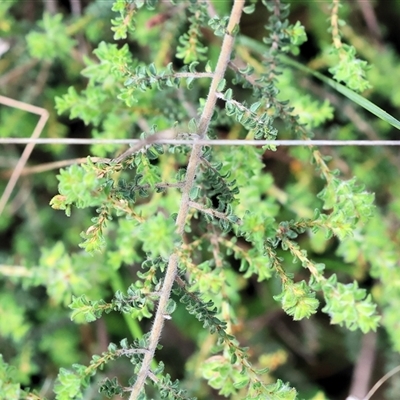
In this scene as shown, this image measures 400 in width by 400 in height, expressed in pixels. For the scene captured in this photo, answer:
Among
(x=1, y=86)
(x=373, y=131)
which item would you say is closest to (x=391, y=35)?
(x=373, y=131)

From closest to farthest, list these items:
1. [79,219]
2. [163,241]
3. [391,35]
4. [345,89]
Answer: [163,241], [345,89], [79,219], [391,35]

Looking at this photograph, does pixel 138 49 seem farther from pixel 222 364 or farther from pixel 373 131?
pixel 222 364

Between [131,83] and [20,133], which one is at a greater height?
[20,133]

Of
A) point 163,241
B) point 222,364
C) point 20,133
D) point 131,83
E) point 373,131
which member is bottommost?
point 222,364

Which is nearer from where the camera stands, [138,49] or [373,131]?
[373,131]

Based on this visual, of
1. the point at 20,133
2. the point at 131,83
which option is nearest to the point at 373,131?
the point at 131,83

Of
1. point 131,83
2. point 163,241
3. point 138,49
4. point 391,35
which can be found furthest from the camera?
point 391,35

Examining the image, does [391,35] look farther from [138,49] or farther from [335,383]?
[335,383]
